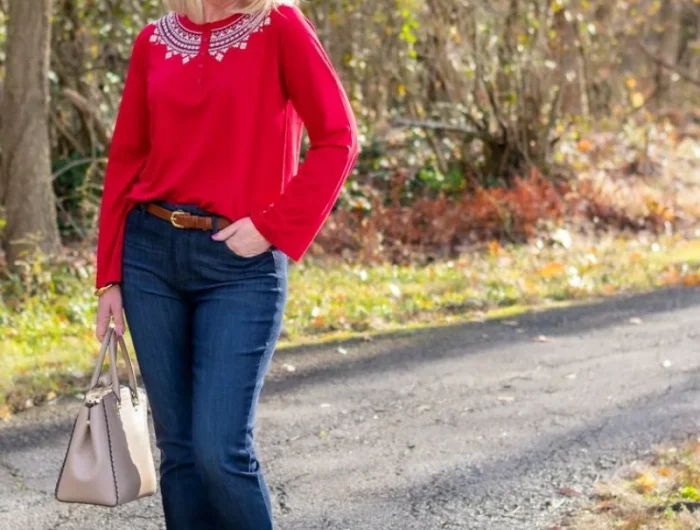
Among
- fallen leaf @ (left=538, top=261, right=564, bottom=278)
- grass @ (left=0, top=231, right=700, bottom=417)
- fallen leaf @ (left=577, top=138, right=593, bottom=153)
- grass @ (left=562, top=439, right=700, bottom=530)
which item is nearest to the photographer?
grass @ (left=562, top=439, right=700, bottom=530)

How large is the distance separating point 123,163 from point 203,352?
1.85ft

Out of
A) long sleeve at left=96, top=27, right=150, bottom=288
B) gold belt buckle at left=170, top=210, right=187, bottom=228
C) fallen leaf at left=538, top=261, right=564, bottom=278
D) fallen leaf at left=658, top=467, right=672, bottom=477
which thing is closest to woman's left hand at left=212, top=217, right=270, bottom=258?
gold belt buckle at left=170, top=210, right=187, bottom=228

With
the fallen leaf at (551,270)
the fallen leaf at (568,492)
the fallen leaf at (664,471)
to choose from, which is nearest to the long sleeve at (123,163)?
the fallen leaf at (568,492)

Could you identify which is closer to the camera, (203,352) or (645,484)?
(203,352)

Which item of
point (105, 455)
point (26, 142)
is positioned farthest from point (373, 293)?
point (105, 455)

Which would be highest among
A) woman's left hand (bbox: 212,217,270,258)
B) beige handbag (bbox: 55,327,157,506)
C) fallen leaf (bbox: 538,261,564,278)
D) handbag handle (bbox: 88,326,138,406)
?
woman's left hand (bbox: 212,217,270,258)

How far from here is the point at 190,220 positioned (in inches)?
112

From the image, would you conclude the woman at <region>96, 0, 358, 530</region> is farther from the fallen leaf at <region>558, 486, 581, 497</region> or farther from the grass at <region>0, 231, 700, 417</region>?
the grass at <region>0, 231, 700, 417</region>

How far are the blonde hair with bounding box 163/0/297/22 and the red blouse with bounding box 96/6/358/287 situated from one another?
2 centimetres

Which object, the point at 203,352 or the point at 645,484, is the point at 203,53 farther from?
the point at 645,484

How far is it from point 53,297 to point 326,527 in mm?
4674

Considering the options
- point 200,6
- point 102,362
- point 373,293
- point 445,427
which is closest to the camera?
point 200,6

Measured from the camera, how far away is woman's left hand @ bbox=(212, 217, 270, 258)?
9.08ft

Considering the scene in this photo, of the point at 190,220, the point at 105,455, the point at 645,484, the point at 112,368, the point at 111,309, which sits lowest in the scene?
the point at 645,484
